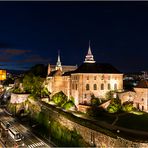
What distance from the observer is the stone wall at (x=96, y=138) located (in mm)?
30172

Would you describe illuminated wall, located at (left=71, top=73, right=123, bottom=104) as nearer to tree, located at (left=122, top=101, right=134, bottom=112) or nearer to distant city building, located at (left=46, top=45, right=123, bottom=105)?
distant city building, located at (left=46, top=45, right=123, bottom=105)

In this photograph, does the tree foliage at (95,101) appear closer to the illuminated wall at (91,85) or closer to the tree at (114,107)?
the illuminated wall at (91,85)

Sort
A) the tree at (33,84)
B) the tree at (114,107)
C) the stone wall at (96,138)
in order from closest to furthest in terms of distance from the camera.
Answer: the stone wall at (96,138) < the tree at (114,107) < the tree at (33,84)

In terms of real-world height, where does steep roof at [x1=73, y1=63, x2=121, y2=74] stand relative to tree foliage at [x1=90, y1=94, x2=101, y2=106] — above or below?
above

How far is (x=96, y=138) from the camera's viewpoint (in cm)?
3534

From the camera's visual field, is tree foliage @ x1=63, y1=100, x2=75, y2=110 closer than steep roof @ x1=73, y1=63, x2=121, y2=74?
Yes

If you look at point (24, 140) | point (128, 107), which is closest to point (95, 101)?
point (128, 107)

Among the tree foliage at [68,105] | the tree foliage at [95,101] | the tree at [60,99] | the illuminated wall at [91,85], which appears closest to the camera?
the tree foliage at [68,105]

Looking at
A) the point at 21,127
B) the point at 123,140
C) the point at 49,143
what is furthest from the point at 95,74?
the point at 123,140

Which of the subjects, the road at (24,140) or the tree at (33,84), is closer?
the road at (24,140)

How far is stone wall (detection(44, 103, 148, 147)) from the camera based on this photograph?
30.2 meters

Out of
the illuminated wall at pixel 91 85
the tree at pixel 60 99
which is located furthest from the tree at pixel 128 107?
the tree at pixel 60 99

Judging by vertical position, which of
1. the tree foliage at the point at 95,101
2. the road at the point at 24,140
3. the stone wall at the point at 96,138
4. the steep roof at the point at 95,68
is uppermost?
the steep roof at the point at 95,68

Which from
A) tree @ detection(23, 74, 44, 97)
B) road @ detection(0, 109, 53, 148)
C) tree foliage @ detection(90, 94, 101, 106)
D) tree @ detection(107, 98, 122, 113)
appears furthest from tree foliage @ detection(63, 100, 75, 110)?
tree @ detection(23, 74, 44, 97)
